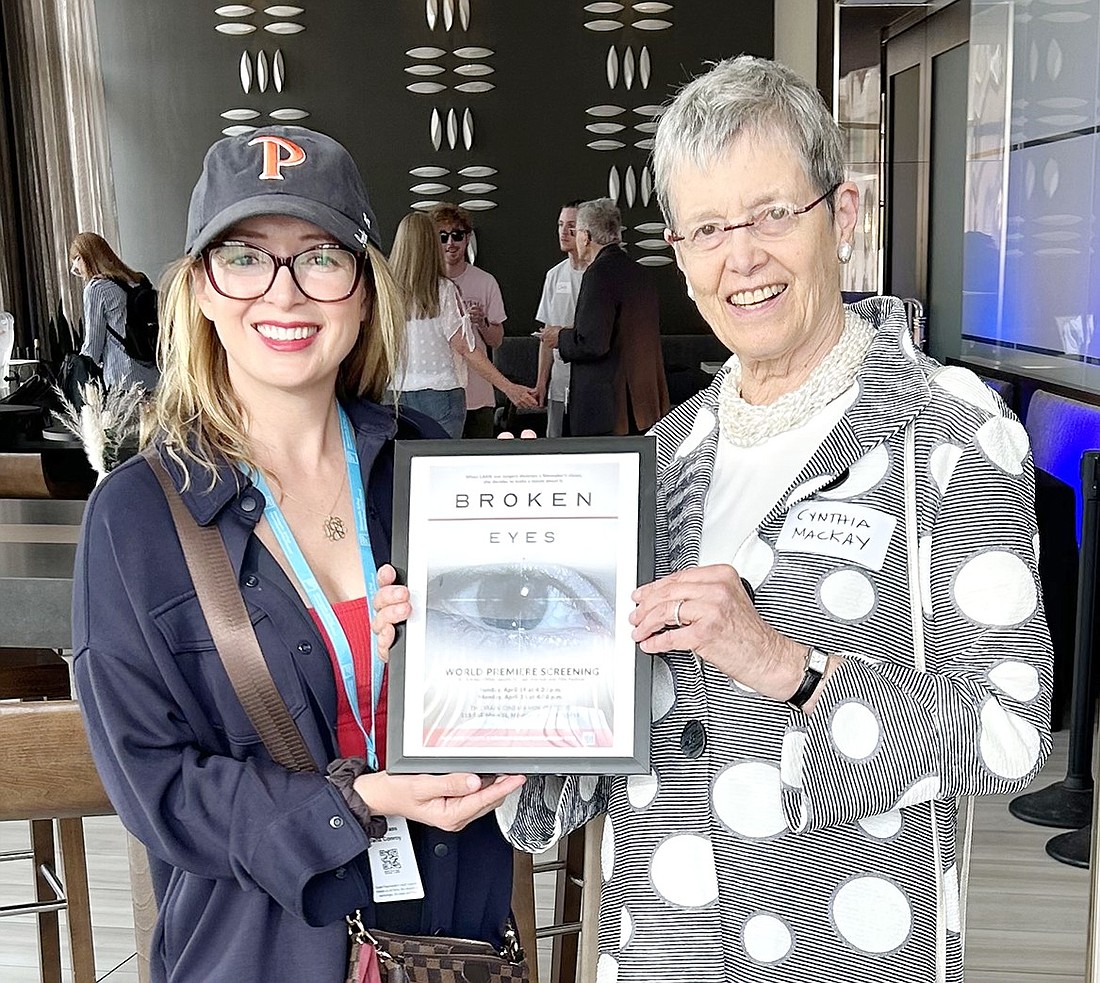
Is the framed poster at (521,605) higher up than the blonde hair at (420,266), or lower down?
lower down

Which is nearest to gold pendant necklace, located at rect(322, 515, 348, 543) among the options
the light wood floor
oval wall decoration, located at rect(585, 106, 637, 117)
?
the light wood floor

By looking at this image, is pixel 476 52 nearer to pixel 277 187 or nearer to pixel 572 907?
pixel 572 907

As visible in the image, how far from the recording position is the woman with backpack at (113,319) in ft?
21.5

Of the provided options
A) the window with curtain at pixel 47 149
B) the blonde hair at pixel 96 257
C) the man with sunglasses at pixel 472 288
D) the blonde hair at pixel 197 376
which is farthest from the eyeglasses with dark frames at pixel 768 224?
the window with curtain at pixel 47 149

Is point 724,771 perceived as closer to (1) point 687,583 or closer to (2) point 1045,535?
(1) point 687,583

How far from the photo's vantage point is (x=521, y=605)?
52.5 inches

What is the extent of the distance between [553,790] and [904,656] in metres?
0.47

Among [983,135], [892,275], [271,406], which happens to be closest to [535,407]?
[892,275]

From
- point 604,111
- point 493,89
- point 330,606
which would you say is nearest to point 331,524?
point 330,606

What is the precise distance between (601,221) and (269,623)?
207 inches

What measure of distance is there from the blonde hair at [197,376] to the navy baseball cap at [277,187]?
6 centimetres

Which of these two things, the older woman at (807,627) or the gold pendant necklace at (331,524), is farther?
the gold pendant necklace at (331,524)

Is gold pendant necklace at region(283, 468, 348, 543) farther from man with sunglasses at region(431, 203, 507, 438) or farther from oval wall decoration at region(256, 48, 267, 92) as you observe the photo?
oval wall decoration at region(256, 48, 267, 92)

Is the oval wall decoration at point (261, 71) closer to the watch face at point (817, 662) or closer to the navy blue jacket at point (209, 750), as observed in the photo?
the navy blue jacket at point (209, 750)
